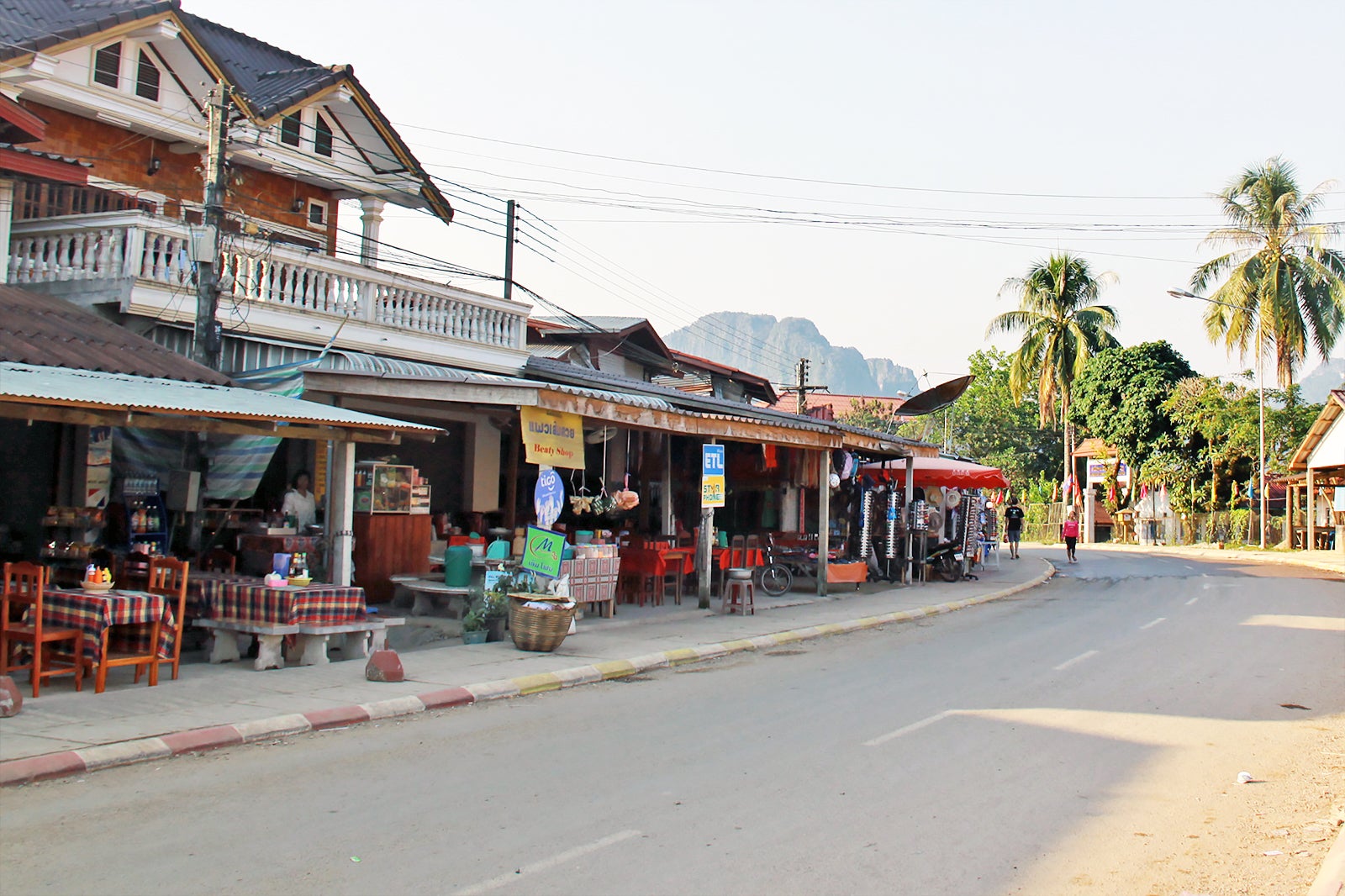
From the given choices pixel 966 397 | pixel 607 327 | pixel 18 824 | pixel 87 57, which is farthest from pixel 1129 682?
pixel 966 397

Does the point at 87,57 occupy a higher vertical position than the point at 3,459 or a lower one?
higher

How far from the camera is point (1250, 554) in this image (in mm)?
42812

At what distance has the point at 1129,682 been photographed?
12.4 m

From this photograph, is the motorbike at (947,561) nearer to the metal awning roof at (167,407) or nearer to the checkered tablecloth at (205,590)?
the metal awning roof at (167,407)

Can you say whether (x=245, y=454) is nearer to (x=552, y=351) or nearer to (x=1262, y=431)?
(x=552, y=351)

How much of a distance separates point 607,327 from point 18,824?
26371mm

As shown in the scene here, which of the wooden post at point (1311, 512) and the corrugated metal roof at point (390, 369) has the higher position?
the corrugated metal roof at point (390, 369)

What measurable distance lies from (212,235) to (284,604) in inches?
197

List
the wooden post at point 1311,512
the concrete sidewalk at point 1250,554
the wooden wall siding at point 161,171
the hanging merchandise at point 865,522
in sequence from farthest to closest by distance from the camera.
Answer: the wooden post at point 1311,512 → the concrete sidewalk at point 1250,554 → the hanging merchandise at point 865,522 → the wooden wall siding at point 161,171

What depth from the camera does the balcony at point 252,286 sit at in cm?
1470

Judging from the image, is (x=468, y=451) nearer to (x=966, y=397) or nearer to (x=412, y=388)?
(x=412, y=388)

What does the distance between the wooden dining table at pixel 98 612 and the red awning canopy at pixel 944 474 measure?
20.2 meters

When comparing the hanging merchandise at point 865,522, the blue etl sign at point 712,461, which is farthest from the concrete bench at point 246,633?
the hanging merchandise at point 865,522

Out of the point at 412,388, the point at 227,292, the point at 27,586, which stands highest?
the point at 227,292
